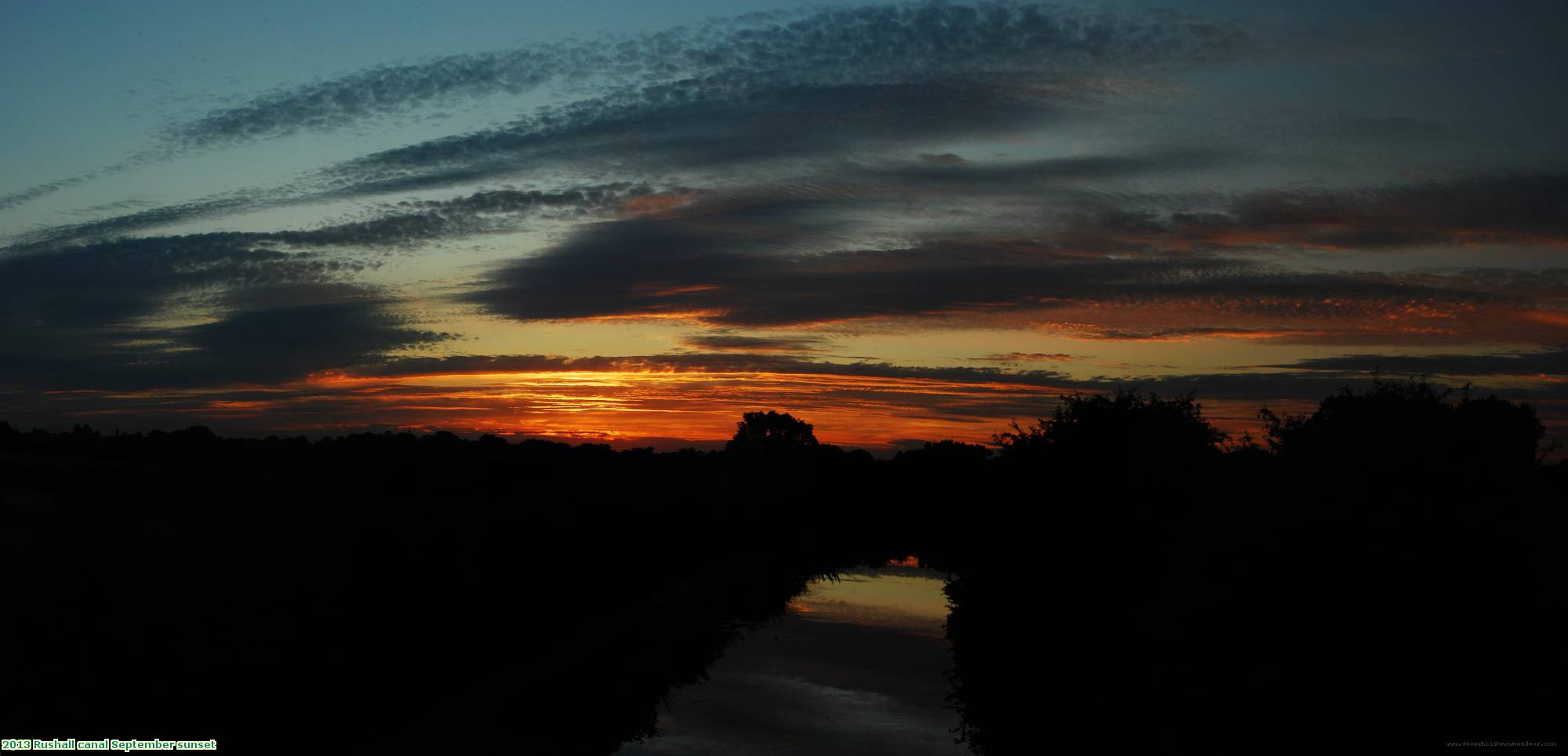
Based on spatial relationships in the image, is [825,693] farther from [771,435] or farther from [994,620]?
[771,435]

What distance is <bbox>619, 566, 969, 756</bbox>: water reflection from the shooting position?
2009 centimetres

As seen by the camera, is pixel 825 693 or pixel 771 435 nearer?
pixel 825 693

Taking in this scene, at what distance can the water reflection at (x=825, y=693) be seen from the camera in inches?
791

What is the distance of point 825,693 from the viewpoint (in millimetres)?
24844

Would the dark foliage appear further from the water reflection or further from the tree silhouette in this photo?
the tree silhouette

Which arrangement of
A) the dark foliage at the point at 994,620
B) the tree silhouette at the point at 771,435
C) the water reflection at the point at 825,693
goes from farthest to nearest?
the tree silhouette at the point at 771,435 → the water reflection at the point at 825,693 → the dark foliage at the point at 994,620

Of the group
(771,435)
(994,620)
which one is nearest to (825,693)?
(994,620)

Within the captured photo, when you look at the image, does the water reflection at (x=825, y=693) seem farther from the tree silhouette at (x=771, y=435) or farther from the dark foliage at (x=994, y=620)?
the tree silhouette at (x=771, y=435)

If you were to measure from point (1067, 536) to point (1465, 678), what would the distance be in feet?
66.4

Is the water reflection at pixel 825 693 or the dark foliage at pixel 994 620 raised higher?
the dark foliage at pixel 994 620

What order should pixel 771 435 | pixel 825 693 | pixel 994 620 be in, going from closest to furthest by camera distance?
pixel 825 693 → pixel 994 620 → pixel 771 435

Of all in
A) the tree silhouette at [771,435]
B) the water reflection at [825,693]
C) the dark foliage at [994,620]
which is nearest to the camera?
the dark foliage at [994,620]

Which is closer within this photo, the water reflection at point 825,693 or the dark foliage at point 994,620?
the dark foliage at point 994,620

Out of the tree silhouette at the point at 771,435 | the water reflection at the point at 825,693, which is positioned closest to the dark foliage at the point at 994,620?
the water reflection at the point at 825,693
